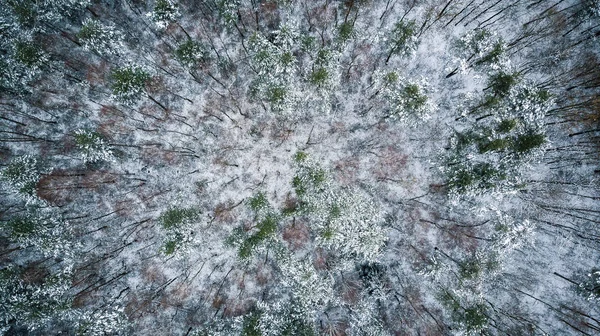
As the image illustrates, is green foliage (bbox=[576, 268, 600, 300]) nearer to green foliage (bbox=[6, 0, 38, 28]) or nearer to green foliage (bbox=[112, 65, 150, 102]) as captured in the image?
green foliage (bbox=[112, 65, 150, 102])

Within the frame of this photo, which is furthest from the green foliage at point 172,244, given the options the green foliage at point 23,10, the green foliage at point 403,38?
the green foliage at point 403,38

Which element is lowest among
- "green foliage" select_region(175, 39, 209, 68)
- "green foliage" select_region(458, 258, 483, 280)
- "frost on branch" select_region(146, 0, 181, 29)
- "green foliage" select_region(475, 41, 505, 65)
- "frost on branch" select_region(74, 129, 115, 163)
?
"green foliage" select_region(458, 258, 483, 280)

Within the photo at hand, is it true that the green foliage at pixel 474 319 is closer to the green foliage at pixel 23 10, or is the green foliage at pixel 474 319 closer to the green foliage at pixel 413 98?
the green foliage at pixel 413 98

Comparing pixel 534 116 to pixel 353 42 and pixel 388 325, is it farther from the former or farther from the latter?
pixel 388 325

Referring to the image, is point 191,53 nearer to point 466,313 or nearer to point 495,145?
point 495,145

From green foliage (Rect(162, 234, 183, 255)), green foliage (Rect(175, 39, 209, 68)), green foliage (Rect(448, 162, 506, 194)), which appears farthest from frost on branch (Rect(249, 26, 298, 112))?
green foliage (Rect(448, 162, 506, 194))

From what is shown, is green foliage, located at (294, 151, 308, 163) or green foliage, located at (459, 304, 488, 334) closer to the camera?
green foliage, located at (459, 304, 488, 334)
